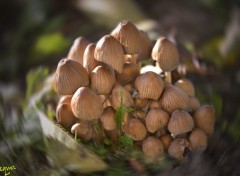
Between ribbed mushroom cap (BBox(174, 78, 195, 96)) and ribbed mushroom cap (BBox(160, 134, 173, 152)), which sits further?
ribbed mushroom cap (BBox(174, 78, 195, 96))

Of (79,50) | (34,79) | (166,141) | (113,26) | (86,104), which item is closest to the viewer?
(86,104)

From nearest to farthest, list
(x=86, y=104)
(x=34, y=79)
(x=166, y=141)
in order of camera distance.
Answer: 1. (x=86, y=104)
2. (x=166, y=141)
3. (x=34, y=79)

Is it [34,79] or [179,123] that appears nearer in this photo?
[179,123]

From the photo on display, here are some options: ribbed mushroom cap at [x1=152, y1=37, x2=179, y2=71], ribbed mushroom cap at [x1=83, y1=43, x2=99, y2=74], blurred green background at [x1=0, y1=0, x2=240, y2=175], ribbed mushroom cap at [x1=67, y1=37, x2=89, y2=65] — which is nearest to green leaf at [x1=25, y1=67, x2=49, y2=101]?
Result: blurred green background at [x1=0, y1=0, x2=240, y2=175]

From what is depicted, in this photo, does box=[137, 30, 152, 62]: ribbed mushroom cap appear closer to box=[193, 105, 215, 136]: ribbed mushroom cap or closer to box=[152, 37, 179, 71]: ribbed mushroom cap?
box=[152, 37, 179, 71]: ribbed mushroom cap

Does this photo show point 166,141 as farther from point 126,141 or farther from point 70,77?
point 70,77

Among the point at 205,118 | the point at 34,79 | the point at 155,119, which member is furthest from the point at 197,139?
the point at 34,79
